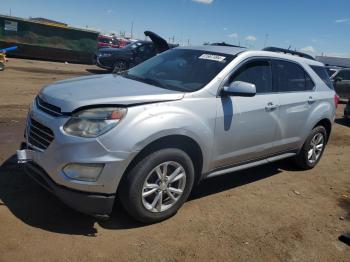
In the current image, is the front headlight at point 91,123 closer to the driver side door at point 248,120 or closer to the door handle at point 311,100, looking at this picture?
the driver side door at point 248,120

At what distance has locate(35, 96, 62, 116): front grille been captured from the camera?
3652 mm

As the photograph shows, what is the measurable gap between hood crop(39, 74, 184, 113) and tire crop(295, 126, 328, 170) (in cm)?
291

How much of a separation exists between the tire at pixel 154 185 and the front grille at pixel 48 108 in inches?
33.9

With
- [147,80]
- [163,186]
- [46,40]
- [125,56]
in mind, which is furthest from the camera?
[46,40]

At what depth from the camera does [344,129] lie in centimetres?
1109

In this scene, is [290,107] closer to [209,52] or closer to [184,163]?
[209,52]

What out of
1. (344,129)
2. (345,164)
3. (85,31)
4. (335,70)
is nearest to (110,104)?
(345,164)

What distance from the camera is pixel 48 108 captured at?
3805mm

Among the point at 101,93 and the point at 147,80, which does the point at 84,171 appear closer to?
the point at 101,93

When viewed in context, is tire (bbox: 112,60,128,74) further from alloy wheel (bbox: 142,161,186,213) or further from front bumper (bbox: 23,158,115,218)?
front bumper (bbox: 23,158,115,218)

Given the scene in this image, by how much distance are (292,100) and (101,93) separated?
2.84 meters

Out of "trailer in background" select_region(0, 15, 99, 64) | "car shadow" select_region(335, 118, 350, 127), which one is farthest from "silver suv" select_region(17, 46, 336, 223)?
"trailer in background" select_region(0, 15, 99, 64)

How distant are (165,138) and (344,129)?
28.5 feet

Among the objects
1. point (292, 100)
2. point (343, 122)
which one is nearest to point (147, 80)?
point (292, 100)
